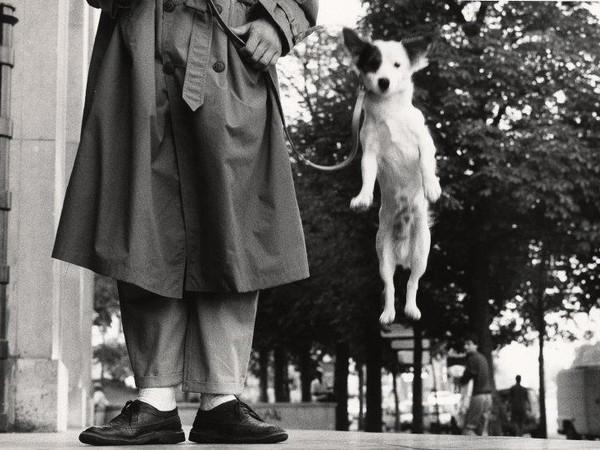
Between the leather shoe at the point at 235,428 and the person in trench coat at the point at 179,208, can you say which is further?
the leather shoe at the point at 235,428

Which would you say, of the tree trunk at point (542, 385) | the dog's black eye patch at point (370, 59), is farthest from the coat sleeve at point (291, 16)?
the tree trunk at point (542, 385)

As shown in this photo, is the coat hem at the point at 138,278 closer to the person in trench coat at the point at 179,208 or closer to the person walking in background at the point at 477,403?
the person in trench coat at the point at 179,208

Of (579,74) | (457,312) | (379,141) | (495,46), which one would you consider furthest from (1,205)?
(457,312)

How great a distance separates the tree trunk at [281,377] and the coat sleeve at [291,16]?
3432 cm

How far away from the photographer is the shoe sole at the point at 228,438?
4.35 meters

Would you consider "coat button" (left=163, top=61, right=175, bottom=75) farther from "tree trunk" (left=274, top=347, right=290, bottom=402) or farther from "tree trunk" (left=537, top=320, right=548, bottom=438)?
"tree trunk" (left=274, top=347, right=290, bottom=402)

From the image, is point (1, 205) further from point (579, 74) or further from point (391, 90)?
point (579, 74)

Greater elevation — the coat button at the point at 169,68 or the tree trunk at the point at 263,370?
the coat button at the point at 169,68

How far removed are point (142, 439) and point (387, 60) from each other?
1649 mm

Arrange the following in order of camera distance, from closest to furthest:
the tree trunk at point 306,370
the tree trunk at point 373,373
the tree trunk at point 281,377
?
the tree trunk at point 373,373 < the tree trunk at point 306,370 < the tree trunk at point 281,377

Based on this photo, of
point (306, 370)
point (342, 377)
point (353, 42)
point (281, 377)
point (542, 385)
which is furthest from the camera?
point (281, 377)

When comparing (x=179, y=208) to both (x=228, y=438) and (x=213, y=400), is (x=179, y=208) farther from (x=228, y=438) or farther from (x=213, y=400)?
(x=228, y=438)

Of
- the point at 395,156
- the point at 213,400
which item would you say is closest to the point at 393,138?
the point at 395,156

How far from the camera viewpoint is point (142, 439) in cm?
424
